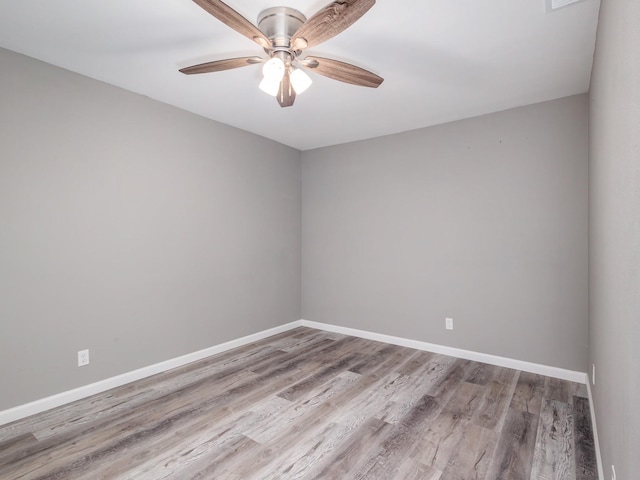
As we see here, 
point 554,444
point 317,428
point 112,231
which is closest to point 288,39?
point 112,231

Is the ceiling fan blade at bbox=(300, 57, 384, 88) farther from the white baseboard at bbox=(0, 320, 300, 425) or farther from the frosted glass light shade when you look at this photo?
the white baseboard at bbox=(0, 320, 300, 425)

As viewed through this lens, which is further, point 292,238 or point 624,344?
point 292,238

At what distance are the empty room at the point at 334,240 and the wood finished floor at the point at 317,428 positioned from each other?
0.02 metres

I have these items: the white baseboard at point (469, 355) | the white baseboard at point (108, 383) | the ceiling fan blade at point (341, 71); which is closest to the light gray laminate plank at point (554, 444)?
the white baseboard at point (469, 355)

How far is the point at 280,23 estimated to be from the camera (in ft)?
6.24

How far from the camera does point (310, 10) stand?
1881 millimetres

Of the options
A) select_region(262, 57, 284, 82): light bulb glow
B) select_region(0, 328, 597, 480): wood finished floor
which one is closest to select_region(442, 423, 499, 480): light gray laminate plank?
select_region(0, 328, 597, 480): wood finished floor

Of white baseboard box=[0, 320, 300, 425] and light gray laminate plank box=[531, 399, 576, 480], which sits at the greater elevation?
white baseboard box=[0, 320, 300, 425]

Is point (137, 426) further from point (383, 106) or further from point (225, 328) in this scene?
point (383, 106)

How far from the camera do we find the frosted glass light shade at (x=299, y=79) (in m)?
2.08

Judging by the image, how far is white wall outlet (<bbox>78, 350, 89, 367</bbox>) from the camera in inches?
103

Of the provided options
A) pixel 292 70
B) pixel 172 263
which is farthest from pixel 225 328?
pixel 292 70

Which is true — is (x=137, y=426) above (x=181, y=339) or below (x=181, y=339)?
below

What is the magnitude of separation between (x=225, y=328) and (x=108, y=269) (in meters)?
1.39
